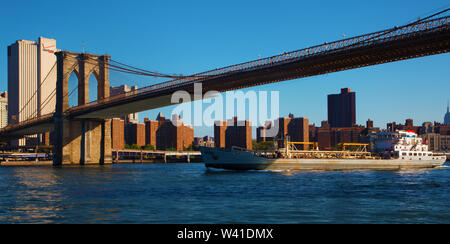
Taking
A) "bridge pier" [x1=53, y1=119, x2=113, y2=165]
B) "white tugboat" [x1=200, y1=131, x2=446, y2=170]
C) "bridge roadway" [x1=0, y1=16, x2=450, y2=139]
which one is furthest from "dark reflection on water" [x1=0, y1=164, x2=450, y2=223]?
"bridge pier" [x1=53, y1=119, x2=113, y2=165]

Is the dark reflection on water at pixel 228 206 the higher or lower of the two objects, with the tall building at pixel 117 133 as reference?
lower

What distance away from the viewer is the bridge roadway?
32.8 metres

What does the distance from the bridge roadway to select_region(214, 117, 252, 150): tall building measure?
99.1 metres

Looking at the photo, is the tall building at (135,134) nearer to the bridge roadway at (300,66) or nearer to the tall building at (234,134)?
the tall building at (234,134)

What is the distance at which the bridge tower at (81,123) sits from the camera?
65.4m

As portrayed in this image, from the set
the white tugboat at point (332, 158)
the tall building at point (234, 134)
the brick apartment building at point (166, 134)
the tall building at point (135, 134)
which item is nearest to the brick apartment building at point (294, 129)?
the tall building at point (234, 134)

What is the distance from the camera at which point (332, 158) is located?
55719 mm

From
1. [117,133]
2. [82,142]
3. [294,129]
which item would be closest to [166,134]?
[117,133]

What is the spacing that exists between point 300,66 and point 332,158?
17.6 m

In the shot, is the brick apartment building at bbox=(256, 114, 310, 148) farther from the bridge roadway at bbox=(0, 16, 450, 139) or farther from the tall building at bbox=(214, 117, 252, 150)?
the bridge roadway at bbox=(0, 16, 450, 139)

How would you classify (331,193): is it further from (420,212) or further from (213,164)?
(213,164)

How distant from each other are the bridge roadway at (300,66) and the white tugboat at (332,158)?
7.56 metres
